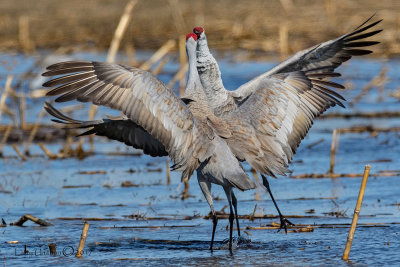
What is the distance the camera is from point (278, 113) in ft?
21.8

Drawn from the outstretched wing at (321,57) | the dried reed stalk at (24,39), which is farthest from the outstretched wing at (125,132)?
the dried reed stalk at (24,39)

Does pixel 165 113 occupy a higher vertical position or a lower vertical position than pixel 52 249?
higher

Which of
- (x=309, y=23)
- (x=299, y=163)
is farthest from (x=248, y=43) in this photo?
(x=299, y=163)

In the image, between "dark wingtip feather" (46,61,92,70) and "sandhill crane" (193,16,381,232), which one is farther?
"sandhill crane" (193,16,381,232)

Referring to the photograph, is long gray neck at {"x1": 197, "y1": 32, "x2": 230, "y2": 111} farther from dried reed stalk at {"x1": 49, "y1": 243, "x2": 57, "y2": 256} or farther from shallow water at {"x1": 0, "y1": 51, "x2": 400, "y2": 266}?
dried reed stalk at {"x1": 49, "y1": 243, "x2": 57, "y2": 256}

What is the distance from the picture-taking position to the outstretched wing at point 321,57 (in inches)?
301

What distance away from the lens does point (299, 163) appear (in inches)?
394

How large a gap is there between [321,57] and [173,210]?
2.17 meters

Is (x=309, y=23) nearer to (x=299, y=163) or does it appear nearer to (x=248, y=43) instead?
(x=248, y=43)

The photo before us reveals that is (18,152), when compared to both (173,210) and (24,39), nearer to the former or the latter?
(173,210)

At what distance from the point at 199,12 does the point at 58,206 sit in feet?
58.0

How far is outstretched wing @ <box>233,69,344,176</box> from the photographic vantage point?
261 inches
